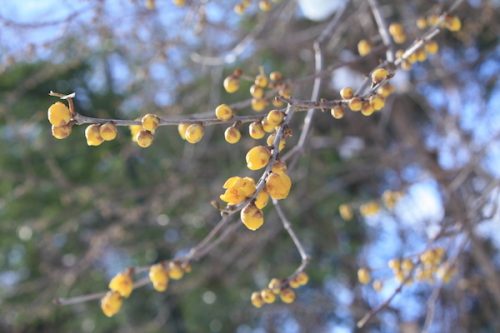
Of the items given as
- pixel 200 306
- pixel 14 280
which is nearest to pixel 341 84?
pixel 200 306

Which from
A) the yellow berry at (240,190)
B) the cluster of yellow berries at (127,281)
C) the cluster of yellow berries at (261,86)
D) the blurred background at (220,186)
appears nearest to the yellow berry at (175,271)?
the cluster of yellow berries at (127,281)

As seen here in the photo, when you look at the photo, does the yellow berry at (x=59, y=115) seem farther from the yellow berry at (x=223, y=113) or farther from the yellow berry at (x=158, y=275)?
the yellow berry at (x=158, y=275)

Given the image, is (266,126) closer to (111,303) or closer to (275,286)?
(275,286)

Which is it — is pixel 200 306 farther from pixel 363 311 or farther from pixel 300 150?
pixel 300 150

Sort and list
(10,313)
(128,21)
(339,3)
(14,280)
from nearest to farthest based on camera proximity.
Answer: (339,3), (128,21), (10,313), (14,280)

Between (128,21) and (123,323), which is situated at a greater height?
(128,21)

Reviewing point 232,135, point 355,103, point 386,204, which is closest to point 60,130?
point 232,135
